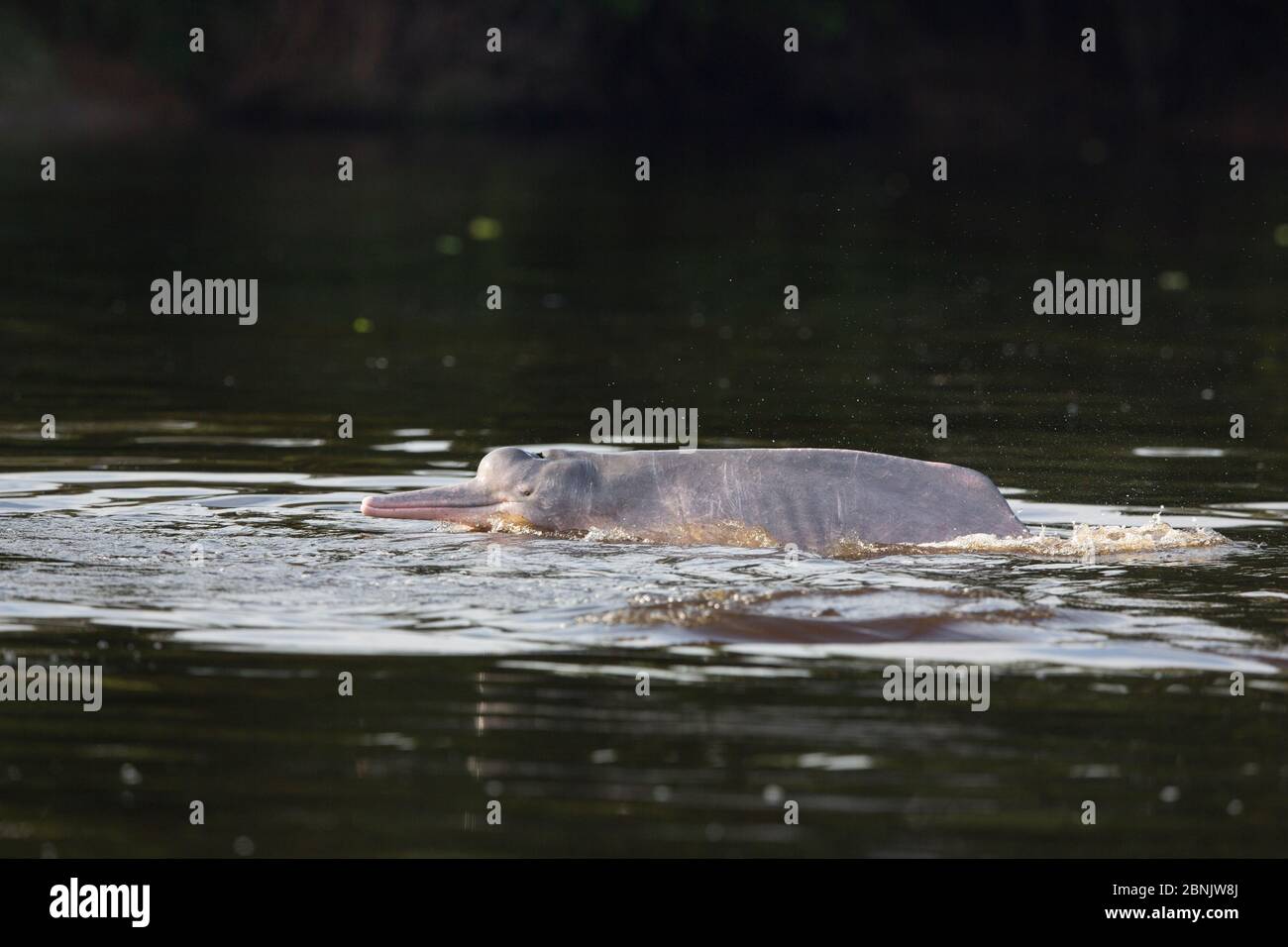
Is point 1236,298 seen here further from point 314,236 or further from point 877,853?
point 877,853

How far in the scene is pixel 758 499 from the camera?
11062 mm

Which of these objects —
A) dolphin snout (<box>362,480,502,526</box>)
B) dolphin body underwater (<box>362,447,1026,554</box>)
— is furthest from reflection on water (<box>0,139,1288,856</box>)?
dolphin body underwater (<box>362,447,1026,554</box>)

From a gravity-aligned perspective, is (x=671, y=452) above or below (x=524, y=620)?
above

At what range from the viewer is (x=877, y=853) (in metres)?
6.79

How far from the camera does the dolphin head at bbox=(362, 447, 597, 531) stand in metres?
11.2


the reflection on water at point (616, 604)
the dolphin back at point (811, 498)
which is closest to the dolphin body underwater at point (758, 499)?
the dolphin back at point (811, 498)

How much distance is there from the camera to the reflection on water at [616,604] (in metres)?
7.26

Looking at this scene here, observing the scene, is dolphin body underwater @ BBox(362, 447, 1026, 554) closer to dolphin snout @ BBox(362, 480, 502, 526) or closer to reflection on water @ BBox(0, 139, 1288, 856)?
dolphin snout @ BBox(362, 480, 502, 526)

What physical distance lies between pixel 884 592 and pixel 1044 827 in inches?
103

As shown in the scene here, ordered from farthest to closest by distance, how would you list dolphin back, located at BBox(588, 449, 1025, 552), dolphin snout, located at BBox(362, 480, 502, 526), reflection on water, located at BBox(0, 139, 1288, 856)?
1. dolphin snout, located at BBox(362, 480, 502, 526)
2. dolphin back, located at BBox(588, 449, 1025, 552)
3. reflection on water, located at BBox(0, 139, 1288, 856)

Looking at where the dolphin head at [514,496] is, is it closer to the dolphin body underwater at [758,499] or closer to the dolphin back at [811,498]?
Result: the dolphin body underwater at [758,499]

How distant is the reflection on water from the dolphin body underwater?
0.69 ft

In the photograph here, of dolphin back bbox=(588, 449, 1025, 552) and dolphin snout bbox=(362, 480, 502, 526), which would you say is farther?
dolphin snout bbox=(362, 480, 502, 526)
